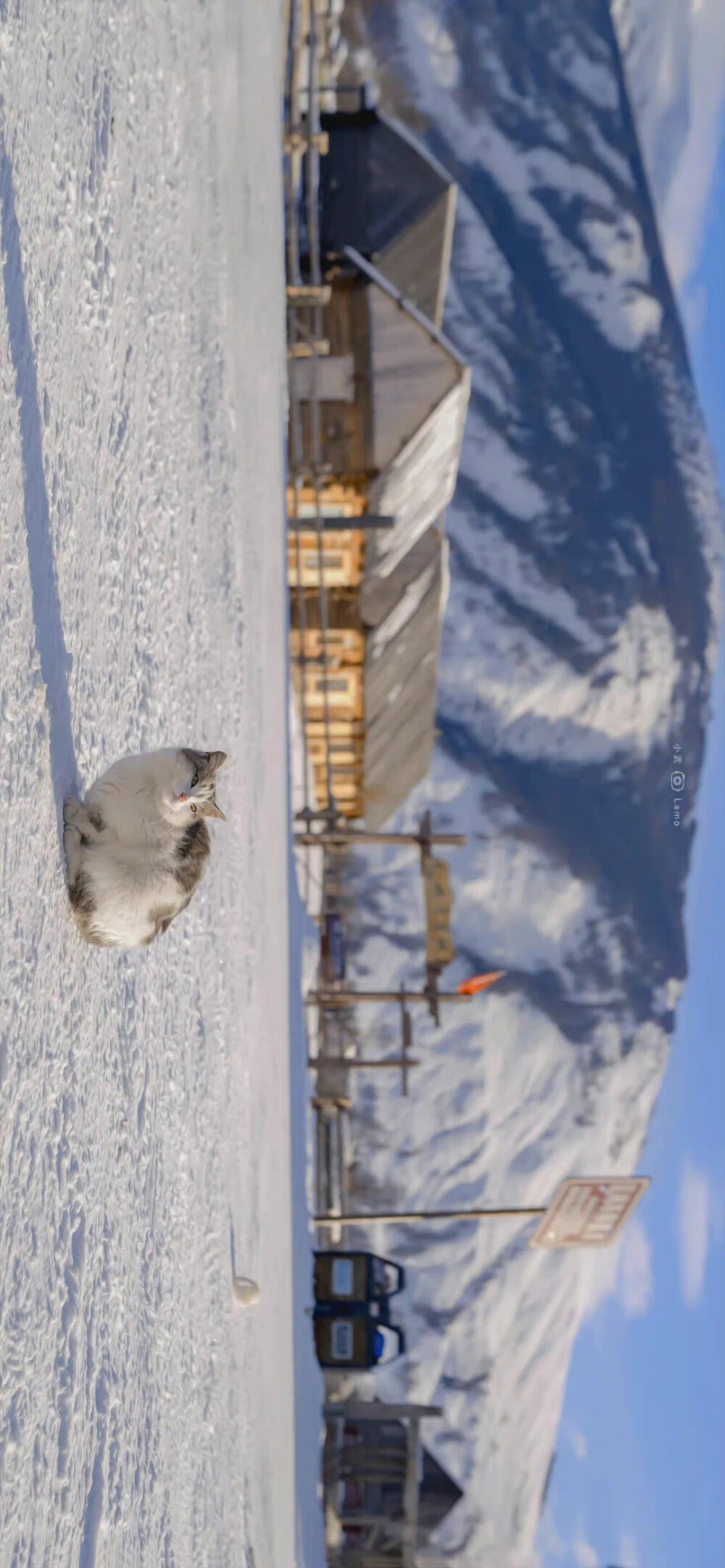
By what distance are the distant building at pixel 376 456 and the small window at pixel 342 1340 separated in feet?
17.0

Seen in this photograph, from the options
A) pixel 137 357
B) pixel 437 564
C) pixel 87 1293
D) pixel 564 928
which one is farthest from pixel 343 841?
pixel 564 928

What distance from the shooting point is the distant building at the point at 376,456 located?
395 inches

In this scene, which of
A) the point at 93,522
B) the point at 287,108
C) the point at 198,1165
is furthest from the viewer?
the point at 287,108

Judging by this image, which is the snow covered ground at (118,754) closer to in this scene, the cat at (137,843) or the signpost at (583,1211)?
the cat at (137,843)

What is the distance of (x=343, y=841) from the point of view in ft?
39.6

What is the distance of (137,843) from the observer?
3.14m

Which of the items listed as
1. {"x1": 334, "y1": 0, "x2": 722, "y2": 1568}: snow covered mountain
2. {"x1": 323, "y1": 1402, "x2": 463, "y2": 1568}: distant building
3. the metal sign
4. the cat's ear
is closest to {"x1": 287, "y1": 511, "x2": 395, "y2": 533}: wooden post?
the metal sign

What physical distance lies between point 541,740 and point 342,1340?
17.9 metres

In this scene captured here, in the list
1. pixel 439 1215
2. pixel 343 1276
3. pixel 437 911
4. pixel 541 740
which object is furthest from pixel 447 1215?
pixel 541 740

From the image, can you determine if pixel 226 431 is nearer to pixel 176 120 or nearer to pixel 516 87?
pixel 176 120

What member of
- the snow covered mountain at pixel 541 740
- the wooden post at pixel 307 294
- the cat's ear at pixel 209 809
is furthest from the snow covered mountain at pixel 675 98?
the cat's ear at pixel 209 809

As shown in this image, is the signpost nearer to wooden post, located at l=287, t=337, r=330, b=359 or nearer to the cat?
the cat

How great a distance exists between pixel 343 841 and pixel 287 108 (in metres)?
6.75

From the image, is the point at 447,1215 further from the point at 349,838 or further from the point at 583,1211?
the point at 349,838
